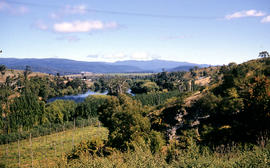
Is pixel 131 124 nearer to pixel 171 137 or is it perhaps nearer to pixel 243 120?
pixel 171 137

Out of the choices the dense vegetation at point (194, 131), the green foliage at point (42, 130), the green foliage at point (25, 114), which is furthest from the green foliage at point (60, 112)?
the dense vegetation at point (194, 131)

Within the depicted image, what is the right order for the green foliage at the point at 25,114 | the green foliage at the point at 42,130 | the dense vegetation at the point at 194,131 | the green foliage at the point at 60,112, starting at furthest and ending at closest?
the green foliage at the point at 60,112 < the green foliage at the point at 25,114 < the green foliage at the point at 42,130 < the dense vegetation at the point at 194,131

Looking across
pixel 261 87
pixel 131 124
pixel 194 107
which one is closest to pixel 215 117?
pixel 194 107

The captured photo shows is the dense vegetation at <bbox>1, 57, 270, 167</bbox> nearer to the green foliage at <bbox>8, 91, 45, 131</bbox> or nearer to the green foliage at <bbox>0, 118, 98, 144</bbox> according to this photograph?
the green foliage at <bbox>8, 91, 45, 131</bbox>

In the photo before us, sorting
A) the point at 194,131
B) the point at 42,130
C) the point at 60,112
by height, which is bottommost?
the point at 42,130

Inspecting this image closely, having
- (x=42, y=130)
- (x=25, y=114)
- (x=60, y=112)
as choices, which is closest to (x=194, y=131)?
(x=42, y=130)

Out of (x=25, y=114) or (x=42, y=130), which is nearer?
(x=42, y=130)

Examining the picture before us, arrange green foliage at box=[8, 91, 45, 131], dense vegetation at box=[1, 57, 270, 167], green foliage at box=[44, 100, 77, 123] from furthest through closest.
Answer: green foliage at box=[44, 100, 77, 123] → green foliage at box=[8, 91, 45, 131] → dense vegetation at box=[1, 57, 270, 167]

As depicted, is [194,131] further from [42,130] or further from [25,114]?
[25,114]

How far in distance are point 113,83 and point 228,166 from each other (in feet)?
359

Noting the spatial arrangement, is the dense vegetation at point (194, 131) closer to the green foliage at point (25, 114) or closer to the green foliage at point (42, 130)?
the green foliage at point (25, 114)

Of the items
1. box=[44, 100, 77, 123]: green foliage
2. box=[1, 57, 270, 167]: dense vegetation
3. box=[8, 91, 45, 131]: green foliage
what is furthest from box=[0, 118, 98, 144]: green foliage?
box=[44, 100, 77, 123]: green foliage

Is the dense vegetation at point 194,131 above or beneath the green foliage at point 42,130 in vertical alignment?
above

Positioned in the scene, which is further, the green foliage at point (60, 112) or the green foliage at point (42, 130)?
the green foliage at point (60, 112)
